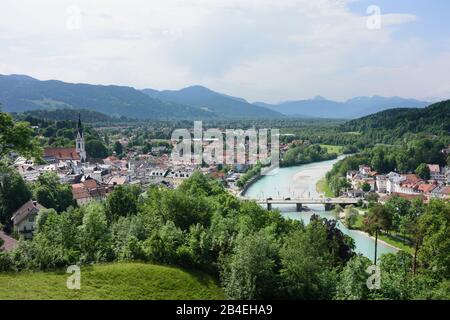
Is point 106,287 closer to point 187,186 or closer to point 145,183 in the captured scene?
point 187,186

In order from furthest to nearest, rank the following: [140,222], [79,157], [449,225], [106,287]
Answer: [79,157]
[449,225]
[140,222]
[106,287]

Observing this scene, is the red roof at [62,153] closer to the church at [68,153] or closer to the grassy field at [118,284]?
the church at [68,153]

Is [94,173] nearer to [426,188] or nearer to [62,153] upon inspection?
[62,153]

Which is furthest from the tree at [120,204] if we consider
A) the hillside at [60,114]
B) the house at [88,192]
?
the hillside at [60,114]

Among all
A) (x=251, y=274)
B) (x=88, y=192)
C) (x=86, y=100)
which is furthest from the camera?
(x=86, y=100)

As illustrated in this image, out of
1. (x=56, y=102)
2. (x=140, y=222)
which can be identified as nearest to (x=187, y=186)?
(x=140, y=222)

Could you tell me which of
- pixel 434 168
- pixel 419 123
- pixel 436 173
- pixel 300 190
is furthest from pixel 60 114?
pixel 436 173
